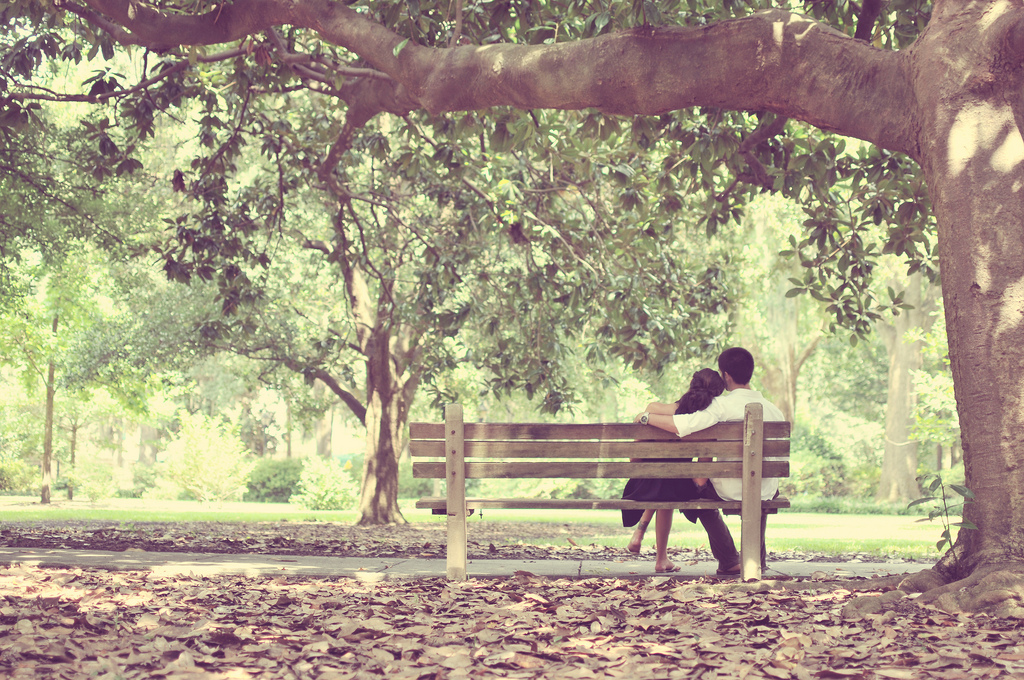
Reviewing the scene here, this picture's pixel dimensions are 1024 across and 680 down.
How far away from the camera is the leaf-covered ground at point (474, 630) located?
12.1 ft

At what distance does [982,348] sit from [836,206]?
14.8ft

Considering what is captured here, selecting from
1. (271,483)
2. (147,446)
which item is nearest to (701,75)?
(271,483)

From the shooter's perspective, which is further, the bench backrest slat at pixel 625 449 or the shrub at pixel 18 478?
the shrub at pixel 18 478

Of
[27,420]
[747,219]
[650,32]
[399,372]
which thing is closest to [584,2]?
[650,32]

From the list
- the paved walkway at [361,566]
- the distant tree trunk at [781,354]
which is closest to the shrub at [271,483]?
the distant tree trunk at [781,354]

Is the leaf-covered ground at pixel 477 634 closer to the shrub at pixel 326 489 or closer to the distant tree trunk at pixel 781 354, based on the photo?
the distant tree trunk at pixel 781 354

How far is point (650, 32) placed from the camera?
582cm

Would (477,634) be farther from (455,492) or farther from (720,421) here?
(720,421)

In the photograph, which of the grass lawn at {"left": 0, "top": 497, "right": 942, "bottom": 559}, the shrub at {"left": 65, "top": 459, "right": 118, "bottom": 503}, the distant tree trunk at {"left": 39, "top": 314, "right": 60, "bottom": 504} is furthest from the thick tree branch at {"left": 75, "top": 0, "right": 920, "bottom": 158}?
the shrub at {"left": 65, "top": 459, "right": 118, "bottom": 503}

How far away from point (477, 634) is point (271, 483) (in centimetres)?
2917

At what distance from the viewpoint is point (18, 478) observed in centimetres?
2908

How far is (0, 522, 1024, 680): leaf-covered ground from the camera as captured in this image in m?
3.69

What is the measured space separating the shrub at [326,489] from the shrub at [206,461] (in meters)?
2.22

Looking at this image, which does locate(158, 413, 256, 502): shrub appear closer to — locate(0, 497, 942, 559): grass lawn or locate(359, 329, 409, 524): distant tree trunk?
locate(0, 497, 942, 559): grass lawn
